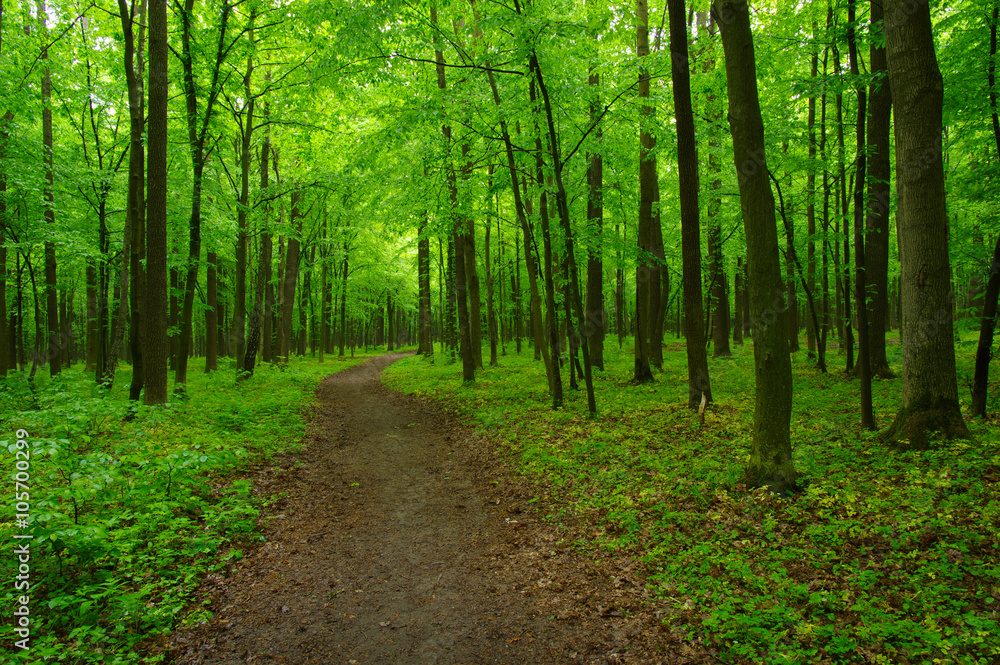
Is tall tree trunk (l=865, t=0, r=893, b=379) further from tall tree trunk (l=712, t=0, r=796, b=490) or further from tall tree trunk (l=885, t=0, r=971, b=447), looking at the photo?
tall tree trunk (l=712, t=0, r=796, b=490)

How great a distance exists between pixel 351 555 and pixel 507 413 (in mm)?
5917

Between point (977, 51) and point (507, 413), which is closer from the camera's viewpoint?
point (977, 51)

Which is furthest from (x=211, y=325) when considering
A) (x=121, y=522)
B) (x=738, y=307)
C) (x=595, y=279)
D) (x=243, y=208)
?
(x=738, y=307)

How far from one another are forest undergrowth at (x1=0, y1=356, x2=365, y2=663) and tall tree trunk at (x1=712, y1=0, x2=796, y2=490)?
615cm

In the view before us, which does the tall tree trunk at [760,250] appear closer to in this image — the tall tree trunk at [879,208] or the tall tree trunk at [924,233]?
the tall tree trunk at [924,233]

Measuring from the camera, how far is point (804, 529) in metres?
4.46

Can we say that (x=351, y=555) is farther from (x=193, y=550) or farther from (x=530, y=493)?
(x=530, y=493)

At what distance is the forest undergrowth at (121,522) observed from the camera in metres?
3.43

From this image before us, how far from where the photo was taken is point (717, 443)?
6.99 m

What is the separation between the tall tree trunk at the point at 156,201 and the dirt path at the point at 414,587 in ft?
13.9

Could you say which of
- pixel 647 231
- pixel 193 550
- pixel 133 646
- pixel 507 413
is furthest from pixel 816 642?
pixel 647 231

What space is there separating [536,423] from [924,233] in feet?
22.4

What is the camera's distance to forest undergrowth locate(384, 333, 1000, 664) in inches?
127

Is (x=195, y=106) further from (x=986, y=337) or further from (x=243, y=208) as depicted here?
(x=986, y=337)
